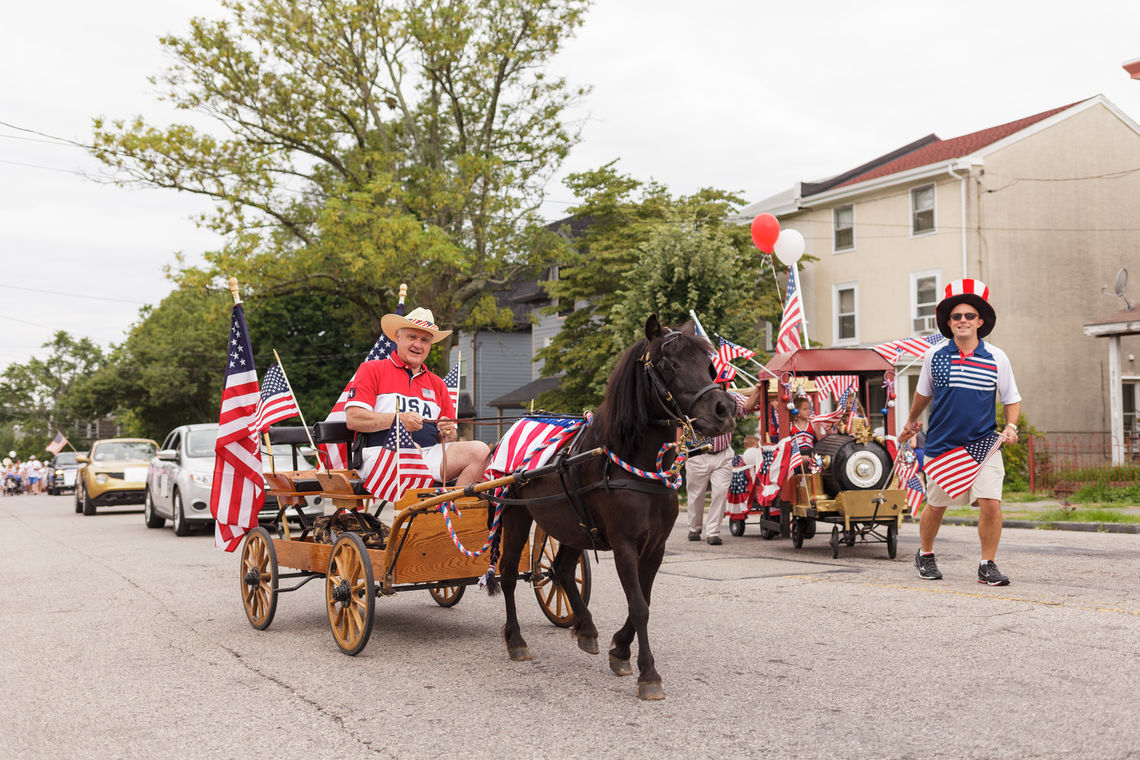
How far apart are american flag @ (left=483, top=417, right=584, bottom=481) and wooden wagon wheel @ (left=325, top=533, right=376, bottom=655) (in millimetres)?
986

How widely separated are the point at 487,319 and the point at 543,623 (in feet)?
83.9

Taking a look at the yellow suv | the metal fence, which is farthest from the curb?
the yellow suv

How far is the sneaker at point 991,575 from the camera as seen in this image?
8.73m

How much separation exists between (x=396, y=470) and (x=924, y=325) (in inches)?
1000

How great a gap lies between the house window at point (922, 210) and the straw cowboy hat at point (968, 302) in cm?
2229

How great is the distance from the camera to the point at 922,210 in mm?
30125

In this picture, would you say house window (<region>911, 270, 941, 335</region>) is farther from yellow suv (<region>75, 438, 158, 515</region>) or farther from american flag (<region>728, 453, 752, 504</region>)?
yellow suv (<region>75, 438, 158, 515</region>)

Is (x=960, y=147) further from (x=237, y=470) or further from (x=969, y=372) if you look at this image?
(x=237, y=470)

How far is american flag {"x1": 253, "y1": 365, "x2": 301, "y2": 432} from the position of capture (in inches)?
331

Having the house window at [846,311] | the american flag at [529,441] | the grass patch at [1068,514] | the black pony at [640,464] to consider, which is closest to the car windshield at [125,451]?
the grass patch at [1068,514]

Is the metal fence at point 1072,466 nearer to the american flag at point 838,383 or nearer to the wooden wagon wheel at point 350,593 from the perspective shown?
the american flag at point 838,383

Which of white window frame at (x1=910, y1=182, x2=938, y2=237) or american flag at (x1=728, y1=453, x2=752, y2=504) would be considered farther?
white window frame at (x1=910, y1=182, x2=938, y2=237)

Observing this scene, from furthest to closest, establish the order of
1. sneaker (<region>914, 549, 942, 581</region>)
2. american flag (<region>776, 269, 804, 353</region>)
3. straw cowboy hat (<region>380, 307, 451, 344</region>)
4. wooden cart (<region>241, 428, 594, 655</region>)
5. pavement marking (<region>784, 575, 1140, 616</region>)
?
american flag (<region>776, 269, 804, 353</region>) → sneaker (<region>914, 549, 942, 581</region>) → straw cowboy hat (<region>380, 307, 451, 344</region>) → pavement marking (<region>784, 575, 1140, 616</region>) → wooden cart (<region>241, 428, 594, 655</region>)

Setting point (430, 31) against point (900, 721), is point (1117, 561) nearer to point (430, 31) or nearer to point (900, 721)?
point (900, 721)
